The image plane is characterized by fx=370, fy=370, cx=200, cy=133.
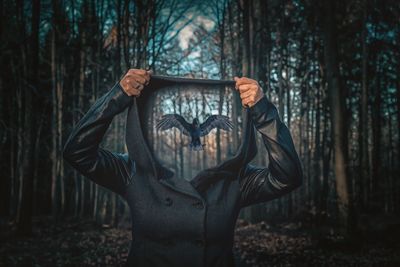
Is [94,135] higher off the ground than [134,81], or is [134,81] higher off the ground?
[134,81]

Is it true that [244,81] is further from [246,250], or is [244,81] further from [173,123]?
→ [246,250]

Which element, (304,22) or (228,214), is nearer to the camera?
(228,214)

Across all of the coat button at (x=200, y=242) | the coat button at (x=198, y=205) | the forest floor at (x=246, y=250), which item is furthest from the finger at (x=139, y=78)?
the forest floor at (x=246, y=250)

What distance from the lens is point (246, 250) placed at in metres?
10.9

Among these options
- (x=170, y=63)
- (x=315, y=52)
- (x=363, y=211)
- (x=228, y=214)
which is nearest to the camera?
(x=228, y=214)

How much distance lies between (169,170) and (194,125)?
1.07 ft

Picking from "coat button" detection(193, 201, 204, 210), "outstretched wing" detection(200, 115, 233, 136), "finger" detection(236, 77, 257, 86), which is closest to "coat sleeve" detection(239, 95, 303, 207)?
"finger" detection(236, 77, 257, 86)

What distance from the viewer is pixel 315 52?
21.9 m

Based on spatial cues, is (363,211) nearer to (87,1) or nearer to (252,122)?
(87,1)

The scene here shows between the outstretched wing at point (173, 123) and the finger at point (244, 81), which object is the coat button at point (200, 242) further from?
the finger at point (244, 81)

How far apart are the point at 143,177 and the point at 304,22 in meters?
20.5

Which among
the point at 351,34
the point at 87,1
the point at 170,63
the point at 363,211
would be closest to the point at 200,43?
the point at 170,63

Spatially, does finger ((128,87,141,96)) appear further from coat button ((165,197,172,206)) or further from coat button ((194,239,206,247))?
coat button ((194,239,206,247))

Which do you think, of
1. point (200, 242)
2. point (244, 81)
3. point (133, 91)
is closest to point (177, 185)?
point (200, 242)
